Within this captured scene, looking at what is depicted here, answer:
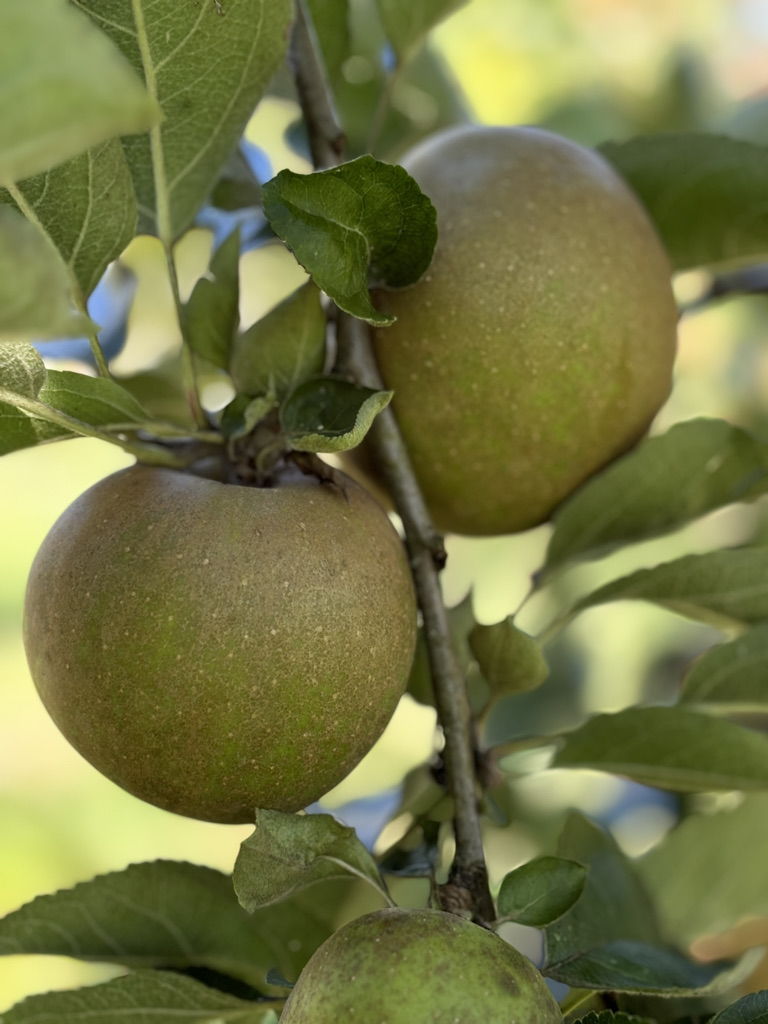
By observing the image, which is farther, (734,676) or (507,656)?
(734,676)

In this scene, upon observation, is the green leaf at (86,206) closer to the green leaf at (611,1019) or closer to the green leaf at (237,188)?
the green leaf at (237,188)

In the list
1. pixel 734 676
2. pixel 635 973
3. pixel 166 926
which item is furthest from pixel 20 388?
pixel 734 676

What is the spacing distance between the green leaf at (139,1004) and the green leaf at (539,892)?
9.0 inches

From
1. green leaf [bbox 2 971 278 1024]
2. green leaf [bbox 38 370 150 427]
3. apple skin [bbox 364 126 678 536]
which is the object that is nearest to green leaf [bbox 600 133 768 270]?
apple skin [bbox 364 126 678 536]

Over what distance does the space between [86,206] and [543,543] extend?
92 cm

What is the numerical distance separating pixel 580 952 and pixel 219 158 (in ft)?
2.24

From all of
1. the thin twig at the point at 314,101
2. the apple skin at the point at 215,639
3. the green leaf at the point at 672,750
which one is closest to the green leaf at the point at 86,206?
the apple skin at the point at 215,639

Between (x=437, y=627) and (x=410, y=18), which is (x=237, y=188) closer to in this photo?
(x=410, y=18)

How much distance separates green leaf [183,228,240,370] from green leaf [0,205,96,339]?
0.40m

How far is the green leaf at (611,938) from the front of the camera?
78cm

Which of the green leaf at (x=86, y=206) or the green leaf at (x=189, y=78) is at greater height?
the green leaf at (x=189, y=78)

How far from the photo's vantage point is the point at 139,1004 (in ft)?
2.70

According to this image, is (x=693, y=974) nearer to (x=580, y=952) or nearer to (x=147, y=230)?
(x=580, y=952)

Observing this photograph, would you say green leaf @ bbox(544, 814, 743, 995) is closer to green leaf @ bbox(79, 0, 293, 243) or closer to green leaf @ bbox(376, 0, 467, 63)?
green leaf @ bbox(79, 0, 293, 243)
